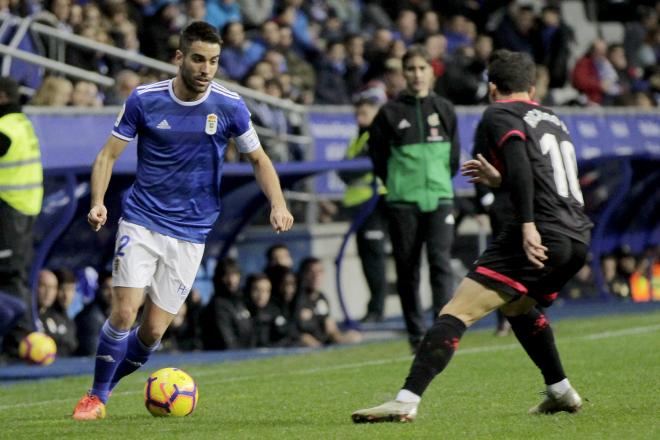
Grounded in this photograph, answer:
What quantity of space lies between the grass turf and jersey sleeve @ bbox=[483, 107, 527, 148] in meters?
1.44

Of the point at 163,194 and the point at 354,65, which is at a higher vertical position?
the point at 354,65

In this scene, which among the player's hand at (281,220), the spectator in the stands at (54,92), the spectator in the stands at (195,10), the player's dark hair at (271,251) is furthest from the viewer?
the spectator in the stands at (195,10)

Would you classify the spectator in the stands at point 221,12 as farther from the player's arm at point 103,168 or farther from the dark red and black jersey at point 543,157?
the dark red and black jersey at point 543,157

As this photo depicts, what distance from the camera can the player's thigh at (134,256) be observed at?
8.39 meters

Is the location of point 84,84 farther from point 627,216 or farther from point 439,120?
point 627,216

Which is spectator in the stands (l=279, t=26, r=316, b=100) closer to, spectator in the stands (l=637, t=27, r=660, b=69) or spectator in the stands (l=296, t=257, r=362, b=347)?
spectator in the stands (l=296, t=257, r=362, b=347)

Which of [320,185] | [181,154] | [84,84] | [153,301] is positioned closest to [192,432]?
[153,301]

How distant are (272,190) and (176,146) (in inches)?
23.6

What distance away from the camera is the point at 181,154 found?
28.1 feet

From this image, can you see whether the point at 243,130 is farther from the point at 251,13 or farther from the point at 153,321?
the point at 251,13

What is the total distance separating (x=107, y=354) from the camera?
8.55m

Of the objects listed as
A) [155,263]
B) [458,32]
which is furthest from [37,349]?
[458,32]

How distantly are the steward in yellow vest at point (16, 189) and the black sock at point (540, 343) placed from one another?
4.56 meters

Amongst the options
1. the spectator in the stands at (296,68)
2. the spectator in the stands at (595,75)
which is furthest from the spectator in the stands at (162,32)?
the spectator in the stands at (595,75)
